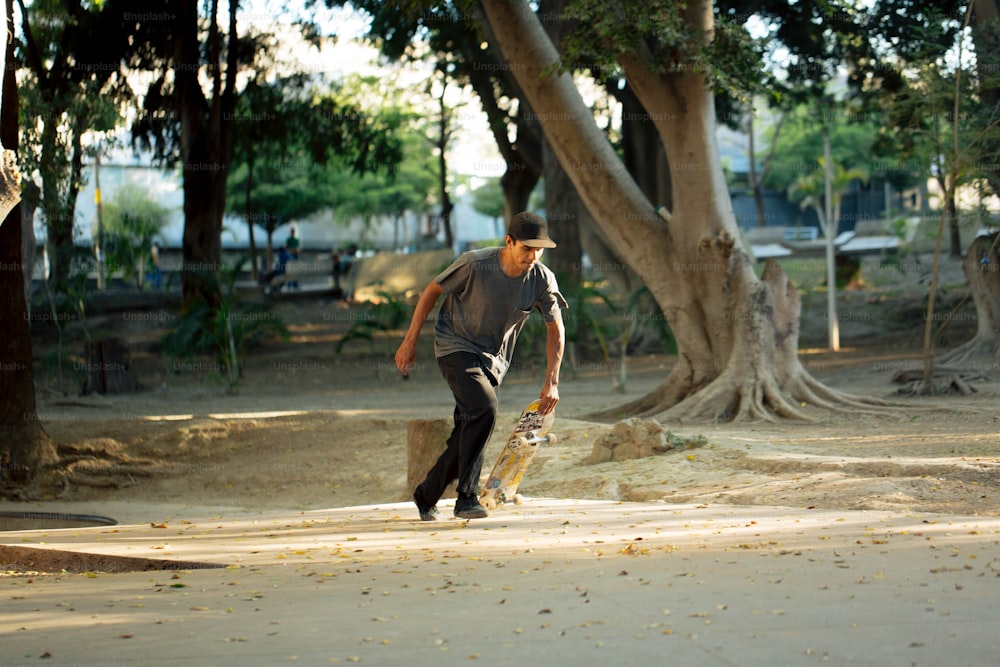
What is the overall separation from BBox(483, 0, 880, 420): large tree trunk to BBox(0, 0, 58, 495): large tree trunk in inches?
215

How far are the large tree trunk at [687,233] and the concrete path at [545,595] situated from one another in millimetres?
6137

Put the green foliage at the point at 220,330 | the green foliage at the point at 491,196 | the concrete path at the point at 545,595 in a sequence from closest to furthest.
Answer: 1. the concrete path at the point at 545,595
2. the green foliage at the point at 220,330
3. the green foliage at the point at 491,196

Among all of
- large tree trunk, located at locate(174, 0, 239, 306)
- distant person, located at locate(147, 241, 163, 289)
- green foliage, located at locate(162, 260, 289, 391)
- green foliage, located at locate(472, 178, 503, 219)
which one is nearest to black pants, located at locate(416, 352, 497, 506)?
green foliage, located at locate(162, 260, 289, 391)

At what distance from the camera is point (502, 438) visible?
11.5 meters

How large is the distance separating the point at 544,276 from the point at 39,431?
7.62 meters

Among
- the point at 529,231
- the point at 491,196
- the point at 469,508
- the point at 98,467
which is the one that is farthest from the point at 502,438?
the point at 491,196

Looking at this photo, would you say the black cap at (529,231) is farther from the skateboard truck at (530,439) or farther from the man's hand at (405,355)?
the skateboard truck at (530,439)

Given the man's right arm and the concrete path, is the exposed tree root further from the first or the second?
the man's right arm

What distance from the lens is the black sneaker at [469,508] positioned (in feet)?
22.1

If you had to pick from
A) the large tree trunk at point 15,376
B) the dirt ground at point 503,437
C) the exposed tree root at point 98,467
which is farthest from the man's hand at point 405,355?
the exposed tree root at point 98,467

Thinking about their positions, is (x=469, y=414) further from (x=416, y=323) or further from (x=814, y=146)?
(x=814, y=146)

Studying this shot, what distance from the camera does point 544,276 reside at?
6645mm

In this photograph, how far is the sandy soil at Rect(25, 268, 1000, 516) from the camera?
7582mm

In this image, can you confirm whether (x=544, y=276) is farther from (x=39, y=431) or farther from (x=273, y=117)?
(x=273, y=117)
